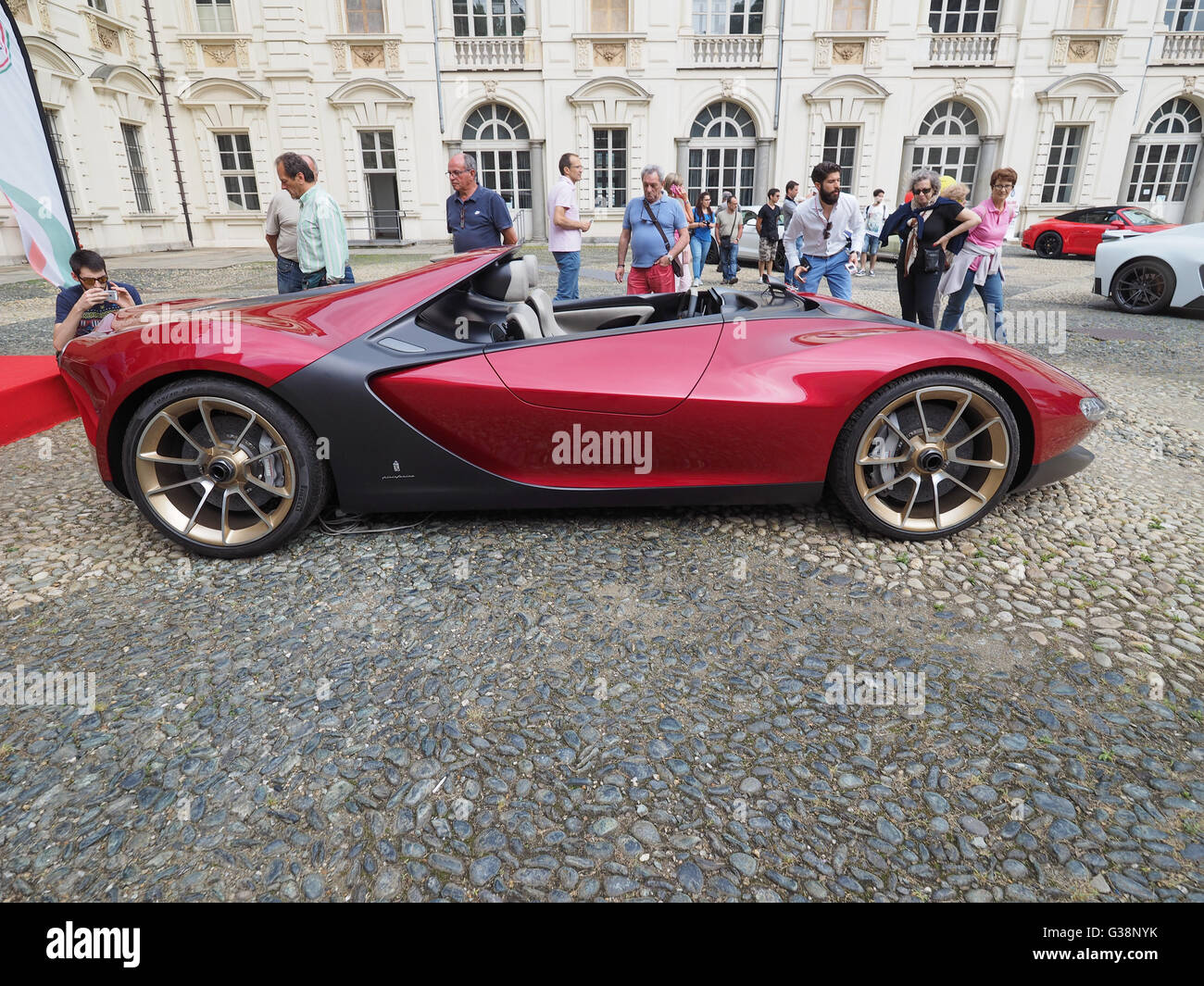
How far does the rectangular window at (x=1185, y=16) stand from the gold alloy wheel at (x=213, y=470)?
29671 mm

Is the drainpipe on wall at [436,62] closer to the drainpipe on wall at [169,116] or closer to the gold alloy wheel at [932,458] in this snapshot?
the drainpipe on wall at [169,116]

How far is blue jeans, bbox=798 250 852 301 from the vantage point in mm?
6184

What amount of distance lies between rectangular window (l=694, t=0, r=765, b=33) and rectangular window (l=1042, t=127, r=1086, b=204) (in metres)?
9.77

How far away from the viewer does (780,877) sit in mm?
1546

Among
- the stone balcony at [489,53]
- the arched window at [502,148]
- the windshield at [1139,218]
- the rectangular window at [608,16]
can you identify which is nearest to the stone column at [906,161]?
the windshield at [1139,218]

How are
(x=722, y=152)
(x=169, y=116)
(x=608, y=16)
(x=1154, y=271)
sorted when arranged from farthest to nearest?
(x=722, y=152), (x=608, y=16), (x=169, y=116), (x=1154, y=271)

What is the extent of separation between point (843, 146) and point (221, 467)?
24.1 m

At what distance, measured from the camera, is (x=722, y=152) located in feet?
74.4

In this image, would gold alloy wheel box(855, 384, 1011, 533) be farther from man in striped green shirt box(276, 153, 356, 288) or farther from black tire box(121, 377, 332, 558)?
man in striped green shirt box(276, 153, 356, 288)

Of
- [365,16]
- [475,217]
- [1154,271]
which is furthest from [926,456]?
[365,16]

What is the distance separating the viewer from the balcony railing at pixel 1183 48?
866 inches

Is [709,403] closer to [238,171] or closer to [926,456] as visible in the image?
[926,456]

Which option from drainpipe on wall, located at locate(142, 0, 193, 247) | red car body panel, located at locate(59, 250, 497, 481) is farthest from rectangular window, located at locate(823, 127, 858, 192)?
red car body panel, located at locate(59, 250, 497, 481)
